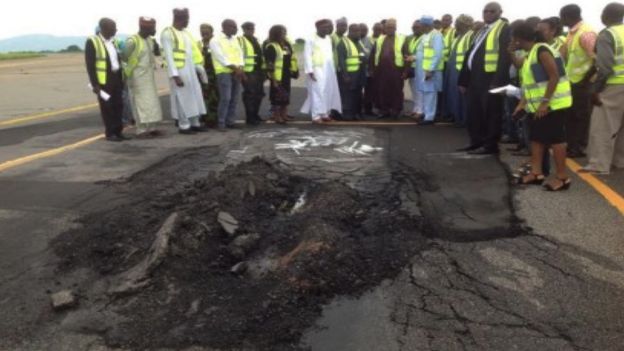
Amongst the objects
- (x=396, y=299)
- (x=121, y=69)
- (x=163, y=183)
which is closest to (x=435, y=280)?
(x=396, y=299)

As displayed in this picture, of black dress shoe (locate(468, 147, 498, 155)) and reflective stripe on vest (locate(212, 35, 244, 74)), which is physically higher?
reflective stripe on vest (locate(212, 35, 244, 74))

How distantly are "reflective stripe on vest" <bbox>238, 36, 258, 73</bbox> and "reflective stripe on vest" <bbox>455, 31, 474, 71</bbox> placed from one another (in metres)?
3.46

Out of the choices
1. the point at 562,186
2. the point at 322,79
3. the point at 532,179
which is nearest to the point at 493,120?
the point at 532,179

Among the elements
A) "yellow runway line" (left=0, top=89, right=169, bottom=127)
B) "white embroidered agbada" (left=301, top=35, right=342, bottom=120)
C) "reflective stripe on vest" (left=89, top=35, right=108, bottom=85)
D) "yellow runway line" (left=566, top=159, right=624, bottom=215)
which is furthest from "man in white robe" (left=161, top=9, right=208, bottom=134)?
"yellow runway line" (left=566, top=159, right=624, bottom=215)

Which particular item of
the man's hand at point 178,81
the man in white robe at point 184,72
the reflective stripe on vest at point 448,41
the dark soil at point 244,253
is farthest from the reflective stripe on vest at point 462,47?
the man's hand at point 178,81

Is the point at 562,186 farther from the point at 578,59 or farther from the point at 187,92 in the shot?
the point at 187,92

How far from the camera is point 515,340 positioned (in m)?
3.12

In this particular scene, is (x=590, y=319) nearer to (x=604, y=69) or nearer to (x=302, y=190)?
(x=302, y=190)

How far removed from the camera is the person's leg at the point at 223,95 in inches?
387

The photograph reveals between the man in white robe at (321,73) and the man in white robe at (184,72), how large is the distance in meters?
1.97

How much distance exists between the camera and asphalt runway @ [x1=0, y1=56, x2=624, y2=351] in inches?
126

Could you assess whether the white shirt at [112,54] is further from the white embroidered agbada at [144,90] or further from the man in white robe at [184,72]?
the man in white robe at [184,72]

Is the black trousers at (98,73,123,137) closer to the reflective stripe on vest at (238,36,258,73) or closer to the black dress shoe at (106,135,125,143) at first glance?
the black dress shoe at (106,135,125,143)

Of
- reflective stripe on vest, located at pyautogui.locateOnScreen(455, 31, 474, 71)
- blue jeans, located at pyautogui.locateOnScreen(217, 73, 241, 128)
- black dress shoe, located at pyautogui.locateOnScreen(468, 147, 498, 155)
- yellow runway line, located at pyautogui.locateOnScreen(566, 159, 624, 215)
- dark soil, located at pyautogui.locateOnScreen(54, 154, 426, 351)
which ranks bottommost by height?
yellow runway line, located at pyautogui.locateOnScreen(566, 159, 624, 215)
